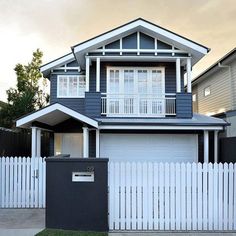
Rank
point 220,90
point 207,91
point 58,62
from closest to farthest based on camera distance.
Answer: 1. point 58,62
2. point 220,90
3. point 207,91

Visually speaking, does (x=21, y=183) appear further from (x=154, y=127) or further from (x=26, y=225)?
(x=154, y=127)

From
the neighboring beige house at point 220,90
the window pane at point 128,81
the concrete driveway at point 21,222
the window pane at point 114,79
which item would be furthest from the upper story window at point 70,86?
the concrete driveway at point 21,222

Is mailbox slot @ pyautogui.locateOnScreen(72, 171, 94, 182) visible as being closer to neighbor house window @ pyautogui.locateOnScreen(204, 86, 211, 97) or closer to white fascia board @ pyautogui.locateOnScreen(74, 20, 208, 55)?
white fascia board @ pyautogui.locateOnScreen(74, 20, 208, 55)

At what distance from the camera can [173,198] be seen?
7.71 metres

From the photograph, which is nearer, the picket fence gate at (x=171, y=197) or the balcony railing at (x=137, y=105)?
the picket fence gate at (x=171, y=197)

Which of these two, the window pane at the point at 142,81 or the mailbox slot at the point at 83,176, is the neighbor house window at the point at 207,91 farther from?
the mailbox slot at the point at 83,176

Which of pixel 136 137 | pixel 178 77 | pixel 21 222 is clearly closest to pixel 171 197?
pixel 21 222

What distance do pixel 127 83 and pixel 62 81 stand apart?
361 centimetres

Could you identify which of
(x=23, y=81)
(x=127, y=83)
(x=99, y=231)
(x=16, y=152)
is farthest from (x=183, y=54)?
(x=23, y=81)

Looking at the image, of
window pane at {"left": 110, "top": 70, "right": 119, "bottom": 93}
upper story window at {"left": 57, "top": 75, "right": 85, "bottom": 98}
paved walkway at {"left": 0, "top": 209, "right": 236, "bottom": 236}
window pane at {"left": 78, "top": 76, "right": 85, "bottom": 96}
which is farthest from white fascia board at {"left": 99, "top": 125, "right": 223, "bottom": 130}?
paved walkway at {"left": 0, "top": 209, "right": 236, "bottom": 236}

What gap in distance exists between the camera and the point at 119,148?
1509 centimetres

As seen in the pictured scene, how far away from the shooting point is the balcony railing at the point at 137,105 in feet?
50.0

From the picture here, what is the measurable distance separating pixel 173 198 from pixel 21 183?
16.5 feet

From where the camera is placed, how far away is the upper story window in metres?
17.1
